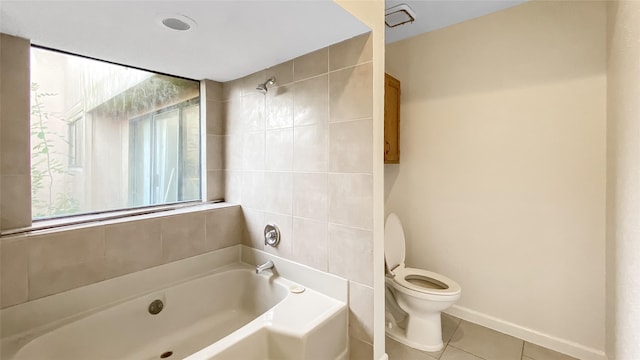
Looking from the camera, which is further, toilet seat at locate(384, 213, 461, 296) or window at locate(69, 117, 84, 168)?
toilet seat at locate(384, 213, 461, 296)

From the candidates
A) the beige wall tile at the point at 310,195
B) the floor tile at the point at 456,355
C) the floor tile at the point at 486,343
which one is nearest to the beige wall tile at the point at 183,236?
the beige wall tile at the point at 310,195

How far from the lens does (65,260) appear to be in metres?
1.32

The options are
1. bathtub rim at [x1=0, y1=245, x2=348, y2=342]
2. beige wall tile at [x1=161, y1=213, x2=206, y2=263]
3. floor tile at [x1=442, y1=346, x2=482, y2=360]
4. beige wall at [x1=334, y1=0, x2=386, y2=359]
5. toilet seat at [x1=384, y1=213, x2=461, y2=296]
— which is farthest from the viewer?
toilet seat at [x1=384, y1=213, x2=461, y2=296]

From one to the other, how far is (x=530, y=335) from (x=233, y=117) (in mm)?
2838

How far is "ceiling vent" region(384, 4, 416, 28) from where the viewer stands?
6.47ft

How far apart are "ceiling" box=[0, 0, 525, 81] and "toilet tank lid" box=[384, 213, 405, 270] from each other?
1.49 metres

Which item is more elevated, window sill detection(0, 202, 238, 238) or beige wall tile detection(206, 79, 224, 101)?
beige wall tile detection(206, 79, 224, 101)

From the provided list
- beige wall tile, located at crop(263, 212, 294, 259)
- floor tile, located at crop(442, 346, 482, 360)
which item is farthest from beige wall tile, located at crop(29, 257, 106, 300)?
floor tile, located at crop(442, 346, 482, 360)

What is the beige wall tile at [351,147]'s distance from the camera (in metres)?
1.37

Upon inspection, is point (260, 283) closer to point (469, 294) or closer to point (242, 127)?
point (242, 127)

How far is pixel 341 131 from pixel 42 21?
149 centimetres

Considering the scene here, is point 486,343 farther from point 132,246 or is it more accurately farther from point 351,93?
point 132,246

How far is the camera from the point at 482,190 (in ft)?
A: 7.04

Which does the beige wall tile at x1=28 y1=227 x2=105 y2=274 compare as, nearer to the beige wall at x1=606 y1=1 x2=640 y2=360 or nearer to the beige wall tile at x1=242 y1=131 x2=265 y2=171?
the beige wall tile at x1=242 y1=131 x2=265 y2=171
